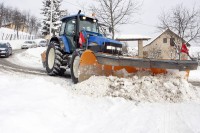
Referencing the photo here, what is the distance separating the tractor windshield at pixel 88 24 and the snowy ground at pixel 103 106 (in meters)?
2.96

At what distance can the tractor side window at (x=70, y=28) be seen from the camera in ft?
31.6

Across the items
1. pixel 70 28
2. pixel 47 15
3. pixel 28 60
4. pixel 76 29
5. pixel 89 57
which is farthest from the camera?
pixel 47 15

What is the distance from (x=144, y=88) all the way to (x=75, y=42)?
13.4ft

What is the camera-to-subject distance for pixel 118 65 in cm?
704

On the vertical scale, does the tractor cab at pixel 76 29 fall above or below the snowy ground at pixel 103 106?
above

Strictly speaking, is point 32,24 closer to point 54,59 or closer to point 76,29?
point 54,59

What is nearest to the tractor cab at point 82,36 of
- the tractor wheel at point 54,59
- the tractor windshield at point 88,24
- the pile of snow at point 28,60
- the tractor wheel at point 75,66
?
the tractor windshield at point 88,24

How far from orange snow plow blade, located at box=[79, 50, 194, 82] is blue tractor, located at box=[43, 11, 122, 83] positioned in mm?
710

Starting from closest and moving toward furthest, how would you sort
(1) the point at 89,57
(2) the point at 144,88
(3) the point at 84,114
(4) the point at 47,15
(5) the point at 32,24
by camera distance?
(3) the point at 84,114
(2) the point at 144,88
(1) the point at 89,57
(4) the point at 47,15
(5) the point at 32,24

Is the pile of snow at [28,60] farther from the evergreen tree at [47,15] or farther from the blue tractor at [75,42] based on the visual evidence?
the evergreen tree at [47,15]

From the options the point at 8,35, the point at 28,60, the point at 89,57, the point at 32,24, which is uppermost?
the point at 32,24

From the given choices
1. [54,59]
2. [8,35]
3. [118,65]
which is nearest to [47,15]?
[8,35]

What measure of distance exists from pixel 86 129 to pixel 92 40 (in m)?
4.99

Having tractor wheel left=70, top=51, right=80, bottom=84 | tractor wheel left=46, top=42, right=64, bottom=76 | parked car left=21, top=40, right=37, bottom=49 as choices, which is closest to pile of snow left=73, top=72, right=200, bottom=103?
tractor wheel left=70, top=51, right=80, bottom=84
